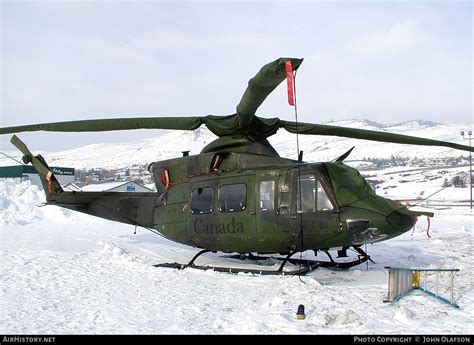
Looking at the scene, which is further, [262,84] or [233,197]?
[233,197]

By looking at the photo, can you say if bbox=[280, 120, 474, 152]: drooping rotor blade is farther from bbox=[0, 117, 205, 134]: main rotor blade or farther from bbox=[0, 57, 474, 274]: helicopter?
bbox=[0, 117, 205, 134]: main rotor blade

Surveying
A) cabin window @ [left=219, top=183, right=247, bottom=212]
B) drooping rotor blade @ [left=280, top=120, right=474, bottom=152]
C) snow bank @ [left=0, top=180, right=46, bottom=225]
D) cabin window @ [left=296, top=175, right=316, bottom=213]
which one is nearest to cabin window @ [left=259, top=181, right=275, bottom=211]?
cabin window @ [left=219, top=183, right=247, bottom=212]

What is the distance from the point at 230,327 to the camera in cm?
544

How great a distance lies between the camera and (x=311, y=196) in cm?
840

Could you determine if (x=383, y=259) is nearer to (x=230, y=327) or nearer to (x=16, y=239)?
(x=230, y=327)

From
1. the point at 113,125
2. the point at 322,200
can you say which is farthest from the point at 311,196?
the point at 113,125

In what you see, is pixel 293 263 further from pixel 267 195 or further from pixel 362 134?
pixel 362 134

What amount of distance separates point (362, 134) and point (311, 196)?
1701mm

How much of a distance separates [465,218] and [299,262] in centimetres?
1951

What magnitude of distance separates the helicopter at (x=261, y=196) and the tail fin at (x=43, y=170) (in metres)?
3.85

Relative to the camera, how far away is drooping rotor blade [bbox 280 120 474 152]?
27.3 feet

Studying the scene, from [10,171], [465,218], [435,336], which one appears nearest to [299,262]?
[435,336]

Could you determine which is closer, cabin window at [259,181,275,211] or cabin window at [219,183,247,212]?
cabin window at [259,181,275,211]

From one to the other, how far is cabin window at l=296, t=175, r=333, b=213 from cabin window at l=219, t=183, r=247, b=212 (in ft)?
3.93
